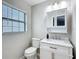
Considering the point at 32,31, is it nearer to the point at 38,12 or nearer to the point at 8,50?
the point at 38,12

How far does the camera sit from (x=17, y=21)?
227 centimetres

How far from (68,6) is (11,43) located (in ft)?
7.26

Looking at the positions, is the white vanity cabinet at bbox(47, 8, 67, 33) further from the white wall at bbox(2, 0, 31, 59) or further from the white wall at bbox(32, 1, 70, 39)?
the white wall at bbox(2, 0, 31, 59)

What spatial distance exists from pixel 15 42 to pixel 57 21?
64.3 inches

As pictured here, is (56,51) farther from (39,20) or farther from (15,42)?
(39,20)

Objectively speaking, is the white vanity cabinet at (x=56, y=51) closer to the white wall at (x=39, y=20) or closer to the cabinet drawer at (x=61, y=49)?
the cabinet drawer at (x=61, y=49)

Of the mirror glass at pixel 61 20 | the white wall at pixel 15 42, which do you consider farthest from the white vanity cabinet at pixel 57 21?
the white wall at pixel 15 42

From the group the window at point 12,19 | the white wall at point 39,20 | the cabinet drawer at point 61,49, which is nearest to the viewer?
the cabinet drawer at point 61,49

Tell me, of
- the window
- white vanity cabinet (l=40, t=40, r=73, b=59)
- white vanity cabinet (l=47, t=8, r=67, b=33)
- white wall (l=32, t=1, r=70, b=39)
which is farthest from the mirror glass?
the window

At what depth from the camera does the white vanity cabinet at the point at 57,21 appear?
2.13 metres

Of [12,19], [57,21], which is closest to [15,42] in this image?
[12,19]

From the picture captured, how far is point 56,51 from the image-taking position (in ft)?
5.74

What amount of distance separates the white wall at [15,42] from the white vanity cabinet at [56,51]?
0.89m

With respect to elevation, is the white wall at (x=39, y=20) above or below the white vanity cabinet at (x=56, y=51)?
above
